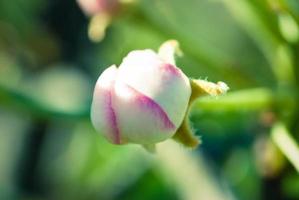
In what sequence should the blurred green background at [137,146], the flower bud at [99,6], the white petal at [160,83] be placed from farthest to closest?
the flower bud at [99,6], the blurred green background at [137,146], the white petal at [160,83]

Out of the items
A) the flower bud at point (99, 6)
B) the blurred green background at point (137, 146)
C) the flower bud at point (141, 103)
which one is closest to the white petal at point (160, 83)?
the flower bud at point (141, 103)

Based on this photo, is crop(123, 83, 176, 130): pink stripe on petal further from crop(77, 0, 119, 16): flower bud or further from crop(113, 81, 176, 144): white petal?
crop(77, 0, 119, 16): flower bud

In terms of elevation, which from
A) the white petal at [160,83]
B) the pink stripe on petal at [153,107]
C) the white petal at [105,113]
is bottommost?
the white petal at [105,113]

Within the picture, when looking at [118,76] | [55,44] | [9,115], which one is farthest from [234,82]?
[9,115]

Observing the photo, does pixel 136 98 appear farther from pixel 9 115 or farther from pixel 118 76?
pixel 9 115

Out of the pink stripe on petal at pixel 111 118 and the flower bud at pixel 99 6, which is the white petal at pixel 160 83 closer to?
the pink stripe on petal at pixel 111 118

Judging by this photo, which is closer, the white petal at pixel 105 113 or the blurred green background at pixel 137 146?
the white petal at pixel 105 113

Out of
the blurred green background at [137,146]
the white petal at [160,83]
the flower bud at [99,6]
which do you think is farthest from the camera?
the flower bud at [99,6]

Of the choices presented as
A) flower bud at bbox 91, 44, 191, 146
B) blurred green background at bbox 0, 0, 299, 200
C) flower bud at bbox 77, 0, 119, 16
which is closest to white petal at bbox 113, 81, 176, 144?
flower bud at bbox 91, 44, 191, 146
